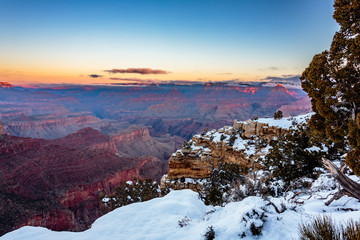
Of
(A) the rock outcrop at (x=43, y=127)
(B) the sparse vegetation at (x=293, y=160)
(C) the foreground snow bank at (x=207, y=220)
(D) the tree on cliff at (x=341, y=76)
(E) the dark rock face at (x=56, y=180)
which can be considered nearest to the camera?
(C) the foreground snow bank at (x=207, y=220)

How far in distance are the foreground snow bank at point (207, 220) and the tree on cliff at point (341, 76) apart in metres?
2.33

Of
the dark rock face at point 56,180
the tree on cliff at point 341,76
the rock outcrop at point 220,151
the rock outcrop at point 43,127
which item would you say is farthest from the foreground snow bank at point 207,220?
the rock outcrop at point 43,127

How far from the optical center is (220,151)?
21578mm

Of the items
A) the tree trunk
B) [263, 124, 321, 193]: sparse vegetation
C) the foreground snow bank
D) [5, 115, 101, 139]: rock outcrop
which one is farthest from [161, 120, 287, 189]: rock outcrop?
[5, 115, 101, 139]: rock outcrop

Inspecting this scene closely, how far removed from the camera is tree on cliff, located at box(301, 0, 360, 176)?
234 inches

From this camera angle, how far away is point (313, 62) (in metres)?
6.91

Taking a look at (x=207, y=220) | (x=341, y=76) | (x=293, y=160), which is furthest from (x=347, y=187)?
(x=293, y=160)

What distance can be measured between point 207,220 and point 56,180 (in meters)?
52.8

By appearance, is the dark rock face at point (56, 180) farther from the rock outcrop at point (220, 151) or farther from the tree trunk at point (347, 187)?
→ the tree trunk at point (347, 187)

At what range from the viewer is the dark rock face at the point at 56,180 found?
31.0 m

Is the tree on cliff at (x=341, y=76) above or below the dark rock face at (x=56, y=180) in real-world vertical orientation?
above

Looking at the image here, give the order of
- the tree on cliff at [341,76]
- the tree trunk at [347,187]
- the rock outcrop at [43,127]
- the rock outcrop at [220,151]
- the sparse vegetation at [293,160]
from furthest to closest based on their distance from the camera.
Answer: the rock outcrop at [43,127] → the rock outcrop at [220,151] → the sparse vegetation at [293,160] → the tree on cliff at [341,76] → the tree trunk at [347,187]

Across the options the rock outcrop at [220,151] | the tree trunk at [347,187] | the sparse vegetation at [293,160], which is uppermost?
the tree trunk at [347,187]

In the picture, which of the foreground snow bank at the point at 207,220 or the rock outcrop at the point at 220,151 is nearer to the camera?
the foreground snow bank at the point at 207,220
